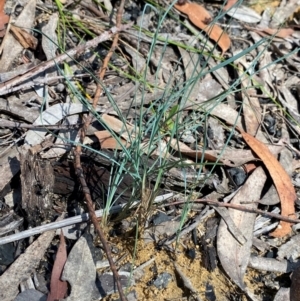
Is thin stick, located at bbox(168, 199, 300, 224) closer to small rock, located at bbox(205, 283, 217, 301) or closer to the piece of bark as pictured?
small rock, located at bbox(205, 283, 217, 301)

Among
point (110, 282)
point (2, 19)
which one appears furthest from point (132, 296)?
point (2, 19)

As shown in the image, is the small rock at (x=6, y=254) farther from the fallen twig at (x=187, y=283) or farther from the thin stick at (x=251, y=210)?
the thin stick at (x=251, y=210)

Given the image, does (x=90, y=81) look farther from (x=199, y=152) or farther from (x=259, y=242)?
(x=259, y=242)

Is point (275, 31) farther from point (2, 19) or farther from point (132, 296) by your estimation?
point (132, 296)

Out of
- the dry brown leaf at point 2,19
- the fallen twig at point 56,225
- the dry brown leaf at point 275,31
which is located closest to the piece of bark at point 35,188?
the fallen twig at point 56,225

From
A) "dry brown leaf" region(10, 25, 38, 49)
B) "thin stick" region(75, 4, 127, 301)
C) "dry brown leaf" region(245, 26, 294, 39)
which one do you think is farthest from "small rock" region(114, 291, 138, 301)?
"dry brown leaf" region(245, 26, 294, 39)

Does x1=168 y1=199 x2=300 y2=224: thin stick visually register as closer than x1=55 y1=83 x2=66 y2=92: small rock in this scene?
Yes

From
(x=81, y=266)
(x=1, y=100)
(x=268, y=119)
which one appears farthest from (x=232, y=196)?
(x=1, y=100)
